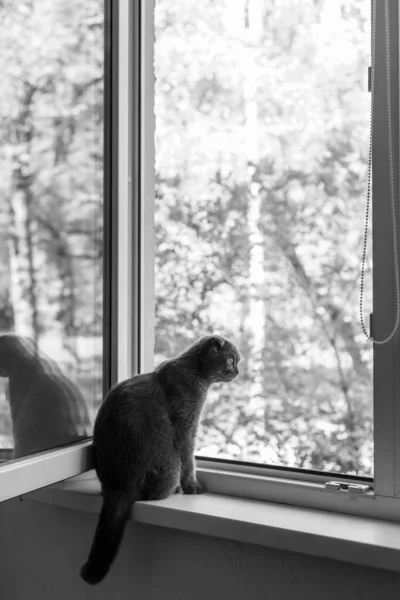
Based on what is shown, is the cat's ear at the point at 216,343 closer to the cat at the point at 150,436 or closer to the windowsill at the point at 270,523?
the cat at the point at 150,436

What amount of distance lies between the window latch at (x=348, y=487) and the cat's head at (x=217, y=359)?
288 millimetres

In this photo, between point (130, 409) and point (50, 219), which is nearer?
point (130, 409)

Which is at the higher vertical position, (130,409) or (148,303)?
(148,303)

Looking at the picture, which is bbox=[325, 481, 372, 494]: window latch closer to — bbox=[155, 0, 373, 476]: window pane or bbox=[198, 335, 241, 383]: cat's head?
bbox=[198, 335, 241, 383]: cat's head

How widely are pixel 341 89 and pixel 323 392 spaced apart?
1.36 meters

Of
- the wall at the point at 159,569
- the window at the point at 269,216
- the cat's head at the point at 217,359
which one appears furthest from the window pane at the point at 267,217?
the cat's head at the point at 217,359

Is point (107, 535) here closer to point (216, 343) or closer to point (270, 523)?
point (270, 523)

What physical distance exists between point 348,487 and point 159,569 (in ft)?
1.32

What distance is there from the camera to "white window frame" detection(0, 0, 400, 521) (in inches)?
42.8

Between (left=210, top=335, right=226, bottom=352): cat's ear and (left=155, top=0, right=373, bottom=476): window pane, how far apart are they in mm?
1541

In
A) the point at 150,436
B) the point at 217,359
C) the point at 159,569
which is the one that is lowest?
the point at 159,569

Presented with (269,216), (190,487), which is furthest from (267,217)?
(190,487)

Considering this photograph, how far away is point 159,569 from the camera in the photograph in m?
1.20

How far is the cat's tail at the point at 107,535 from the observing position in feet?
3.56
